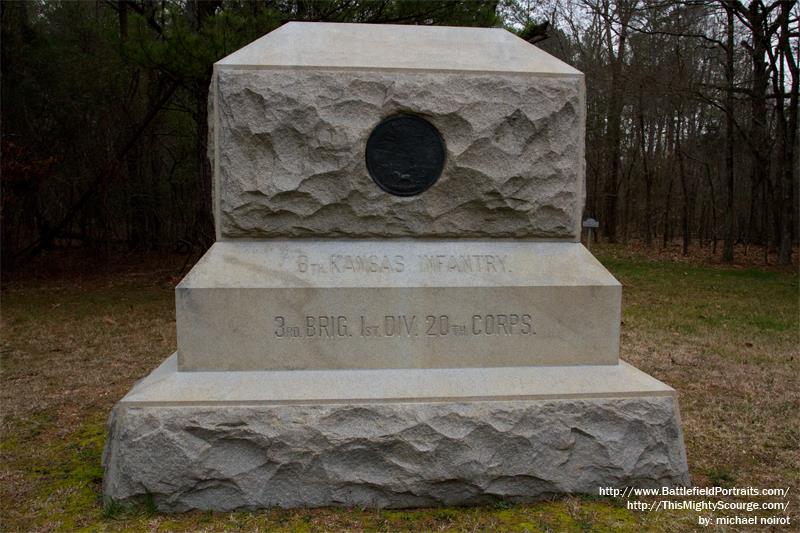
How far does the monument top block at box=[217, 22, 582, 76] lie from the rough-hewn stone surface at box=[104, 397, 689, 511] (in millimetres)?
1904

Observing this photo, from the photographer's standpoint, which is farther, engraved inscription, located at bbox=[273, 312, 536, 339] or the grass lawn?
engraved inscription, located at bbox=[273, 312, 536, 339]

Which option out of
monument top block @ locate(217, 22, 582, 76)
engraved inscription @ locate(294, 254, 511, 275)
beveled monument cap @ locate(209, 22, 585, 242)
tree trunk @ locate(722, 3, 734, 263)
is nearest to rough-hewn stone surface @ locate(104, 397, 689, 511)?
engraved inscription @ locate(294, 254, 511, 275)

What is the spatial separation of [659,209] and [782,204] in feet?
26.9

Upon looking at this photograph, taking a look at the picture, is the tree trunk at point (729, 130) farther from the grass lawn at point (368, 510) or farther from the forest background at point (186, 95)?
the grass lawn at point (368, 510)

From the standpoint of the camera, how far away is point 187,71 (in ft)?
26.8

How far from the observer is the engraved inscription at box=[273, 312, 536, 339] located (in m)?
3.43

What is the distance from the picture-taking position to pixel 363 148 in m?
3.51

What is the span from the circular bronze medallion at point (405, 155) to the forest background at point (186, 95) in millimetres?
5289

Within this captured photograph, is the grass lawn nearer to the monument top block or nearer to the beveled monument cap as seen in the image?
the beveled monument cap

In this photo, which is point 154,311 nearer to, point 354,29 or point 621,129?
point 354,29

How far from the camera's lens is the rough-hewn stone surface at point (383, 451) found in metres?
3.13

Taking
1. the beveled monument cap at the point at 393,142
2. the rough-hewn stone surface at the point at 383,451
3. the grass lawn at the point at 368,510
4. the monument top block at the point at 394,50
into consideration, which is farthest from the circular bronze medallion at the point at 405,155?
the grass lawn at the point at 368,510

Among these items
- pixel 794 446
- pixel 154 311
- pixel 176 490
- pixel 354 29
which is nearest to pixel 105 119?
pixel 154 311

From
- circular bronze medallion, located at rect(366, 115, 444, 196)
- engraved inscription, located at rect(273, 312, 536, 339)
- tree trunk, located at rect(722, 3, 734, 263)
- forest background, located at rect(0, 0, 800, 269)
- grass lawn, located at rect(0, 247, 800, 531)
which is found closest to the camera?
grass lawn, located at rect(0, 247, 800, 531)
